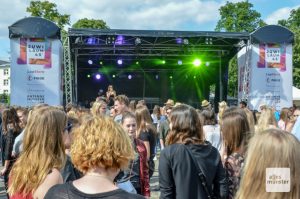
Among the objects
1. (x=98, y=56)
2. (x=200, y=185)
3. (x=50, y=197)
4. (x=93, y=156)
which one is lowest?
(x=200, y=185)

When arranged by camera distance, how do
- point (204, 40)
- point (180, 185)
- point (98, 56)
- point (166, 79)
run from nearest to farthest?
point (180, 185)
point (204, 40)
point (98, 56)
point (166, 79)

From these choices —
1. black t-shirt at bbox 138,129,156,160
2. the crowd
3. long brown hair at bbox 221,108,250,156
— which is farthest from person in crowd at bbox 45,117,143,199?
black t-shirt at bbox 138,129,156,160

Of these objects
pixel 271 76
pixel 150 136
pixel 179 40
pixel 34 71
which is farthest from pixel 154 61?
pixel 150 136

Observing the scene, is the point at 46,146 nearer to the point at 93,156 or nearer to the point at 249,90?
the point at 93,156

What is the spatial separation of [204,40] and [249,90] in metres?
2.42

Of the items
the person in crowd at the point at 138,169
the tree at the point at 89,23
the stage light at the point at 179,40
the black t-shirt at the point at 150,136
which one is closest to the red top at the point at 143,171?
the person in crowd at the point at 138,169

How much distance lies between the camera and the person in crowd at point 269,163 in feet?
6.00

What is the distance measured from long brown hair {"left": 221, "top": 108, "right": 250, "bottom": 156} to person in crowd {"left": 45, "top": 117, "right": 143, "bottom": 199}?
1.43 metres

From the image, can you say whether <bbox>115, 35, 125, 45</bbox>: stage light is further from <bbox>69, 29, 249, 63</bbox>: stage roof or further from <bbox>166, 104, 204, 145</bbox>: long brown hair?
<bbox>166, 104, 204, 145</bbox>: long brown hair

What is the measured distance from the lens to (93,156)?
214 cm

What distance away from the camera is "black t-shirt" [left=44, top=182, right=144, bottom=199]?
1.99m

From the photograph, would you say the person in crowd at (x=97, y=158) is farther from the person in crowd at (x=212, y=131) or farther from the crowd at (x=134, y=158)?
the person in crowd at (x=212, y=131)

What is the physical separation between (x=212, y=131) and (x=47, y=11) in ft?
106

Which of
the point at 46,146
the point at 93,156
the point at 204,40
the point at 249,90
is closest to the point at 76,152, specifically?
the point at 93,156
